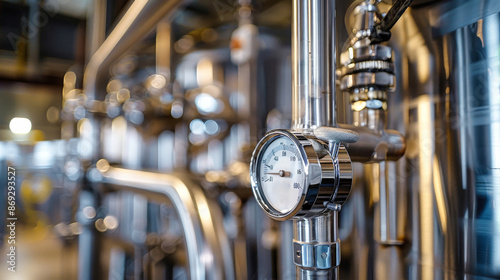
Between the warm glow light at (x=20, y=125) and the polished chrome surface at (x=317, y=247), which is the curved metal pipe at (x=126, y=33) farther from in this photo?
the polished chrome surface at (x=317, y=247)

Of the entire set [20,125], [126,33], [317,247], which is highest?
[126,33]

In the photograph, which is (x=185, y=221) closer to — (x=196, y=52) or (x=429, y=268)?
(x=429, y=268)

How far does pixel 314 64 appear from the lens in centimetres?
30

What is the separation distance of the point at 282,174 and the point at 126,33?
1.02 ft

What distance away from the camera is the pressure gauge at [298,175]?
0.27 m

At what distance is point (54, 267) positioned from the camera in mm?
701

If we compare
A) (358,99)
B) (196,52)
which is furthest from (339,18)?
(196,52)

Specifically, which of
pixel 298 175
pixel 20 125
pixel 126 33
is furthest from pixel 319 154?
pixel 20 125

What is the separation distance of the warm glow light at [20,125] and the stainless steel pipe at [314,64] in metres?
0.50

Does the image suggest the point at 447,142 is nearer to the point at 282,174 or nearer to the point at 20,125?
the point at 282,174

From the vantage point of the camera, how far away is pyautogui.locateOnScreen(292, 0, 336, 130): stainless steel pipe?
302mm

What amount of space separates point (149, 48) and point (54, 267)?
2.31 ft

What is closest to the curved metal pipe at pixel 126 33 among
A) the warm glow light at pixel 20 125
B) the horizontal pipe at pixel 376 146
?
the warm glow light at pixel 20 125

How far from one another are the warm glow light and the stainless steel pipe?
0.50 metres
